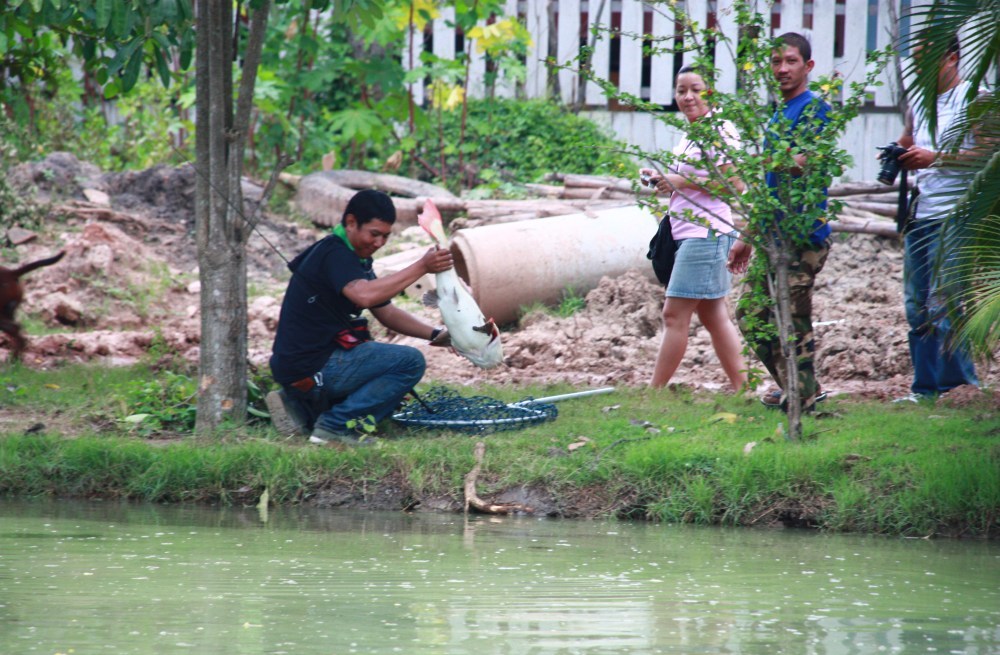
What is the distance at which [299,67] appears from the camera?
42.8ft

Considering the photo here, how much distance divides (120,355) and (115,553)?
4.20m

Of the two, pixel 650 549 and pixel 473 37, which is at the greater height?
pixel 473 37

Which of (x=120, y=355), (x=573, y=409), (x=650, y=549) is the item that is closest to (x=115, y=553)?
(x=650, y=549)

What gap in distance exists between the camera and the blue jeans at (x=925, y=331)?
680cm

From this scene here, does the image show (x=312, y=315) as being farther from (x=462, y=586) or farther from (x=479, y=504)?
(x=462, y=586)

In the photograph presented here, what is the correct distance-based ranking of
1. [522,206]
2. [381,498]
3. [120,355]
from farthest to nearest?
[522,206], [120,355], [381,498]

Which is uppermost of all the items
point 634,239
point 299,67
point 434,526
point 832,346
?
point 299,67

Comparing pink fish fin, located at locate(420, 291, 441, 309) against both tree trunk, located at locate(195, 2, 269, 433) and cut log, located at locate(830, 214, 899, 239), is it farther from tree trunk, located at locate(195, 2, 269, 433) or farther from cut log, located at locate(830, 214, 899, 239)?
cut log, located at locate(830, 214, 899, 239)

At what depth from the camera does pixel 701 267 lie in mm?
7113

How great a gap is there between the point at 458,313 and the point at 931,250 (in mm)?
2397

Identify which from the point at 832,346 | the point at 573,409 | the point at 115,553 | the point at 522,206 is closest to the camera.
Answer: the point at 115,553

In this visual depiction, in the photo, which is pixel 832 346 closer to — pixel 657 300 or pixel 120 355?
pixel 657 300

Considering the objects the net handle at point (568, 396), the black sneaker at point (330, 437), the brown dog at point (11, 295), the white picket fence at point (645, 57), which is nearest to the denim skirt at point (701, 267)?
the net handle at point (568, 396)

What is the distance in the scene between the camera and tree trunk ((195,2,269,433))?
6.97 m
